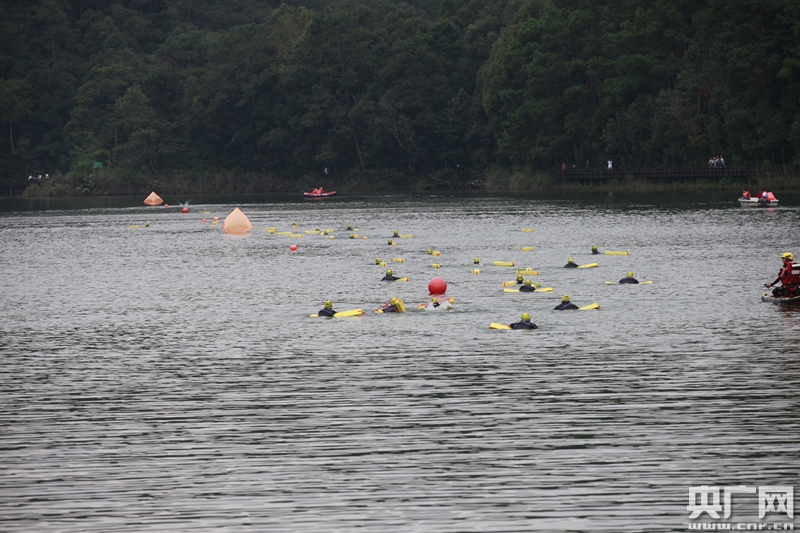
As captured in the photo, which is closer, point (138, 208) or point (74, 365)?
point (74, 365)

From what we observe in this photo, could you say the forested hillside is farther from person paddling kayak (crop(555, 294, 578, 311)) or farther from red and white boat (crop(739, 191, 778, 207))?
person paddling kayak (crop(555, 294, 578, 311))

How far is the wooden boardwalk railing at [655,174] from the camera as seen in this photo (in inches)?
4365

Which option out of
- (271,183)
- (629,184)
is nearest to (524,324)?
(629,184)

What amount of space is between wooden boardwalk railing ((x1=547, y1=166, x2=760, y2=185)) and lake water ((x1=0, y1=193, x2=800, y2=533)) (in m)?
65.6

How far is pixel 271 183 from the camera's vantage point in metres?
168

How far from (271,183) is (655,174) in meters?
67.0

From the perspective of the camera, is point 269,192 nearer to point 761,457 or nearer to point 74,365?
point 74,365

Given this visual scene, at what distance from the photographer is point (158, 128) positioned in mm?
169125

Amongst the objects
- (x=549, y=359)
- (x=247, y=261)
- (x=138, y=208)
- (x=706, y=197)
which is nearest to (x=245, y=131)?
(x=138, y=208)

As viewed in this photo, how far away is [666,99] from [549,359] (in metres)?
94.3

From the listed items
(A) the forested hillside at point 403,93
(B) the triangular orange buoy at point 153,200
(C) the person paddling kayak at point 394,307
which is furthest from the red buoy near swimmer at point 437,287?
(B) the triangular orange buoy at point 153,200

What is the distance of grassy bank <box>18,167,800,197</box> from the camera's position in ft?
453

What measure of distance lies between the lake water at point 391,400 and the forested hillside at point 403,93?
65684mm

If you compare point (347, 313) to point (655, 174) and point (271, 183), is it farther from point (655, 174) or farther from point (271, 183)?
point (271, 183)
